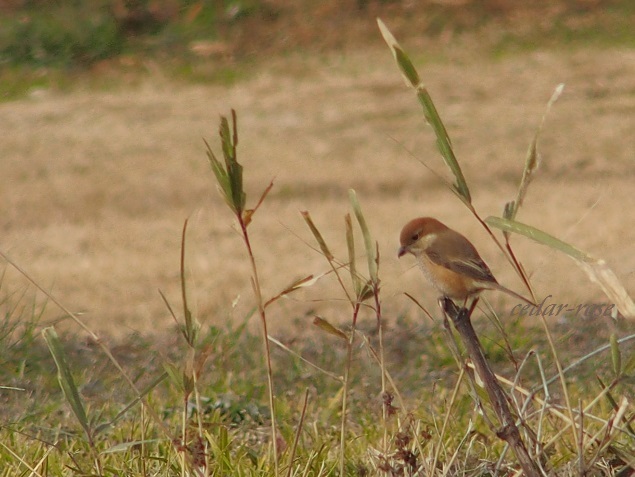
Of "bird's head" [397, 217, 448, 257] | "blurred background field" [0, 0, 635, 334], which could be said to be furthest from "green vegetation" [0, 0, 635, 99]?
"bird's head" [397, 217, 448, 257]

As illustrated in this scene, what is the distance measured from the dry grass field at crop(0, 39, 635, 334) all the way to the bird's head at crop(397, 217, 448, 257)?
154cm

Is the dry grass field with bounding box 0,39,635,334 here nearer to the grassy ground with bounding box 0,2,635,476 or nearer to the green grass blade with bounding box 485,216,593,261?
the grassy ground with bounding box 0,2,635,476

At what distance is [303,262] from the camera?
15.7ft

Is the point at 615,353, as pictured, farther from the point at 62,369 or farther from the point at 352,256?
the point at 62,369

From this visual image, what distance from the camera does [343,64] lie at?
7.75m

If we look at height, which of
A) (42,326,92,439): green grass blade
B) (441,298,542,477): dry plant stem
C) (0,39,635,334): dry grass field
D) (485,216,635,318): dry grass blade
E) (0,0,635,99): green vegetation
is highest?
(485,216,635,318): dry grass blade

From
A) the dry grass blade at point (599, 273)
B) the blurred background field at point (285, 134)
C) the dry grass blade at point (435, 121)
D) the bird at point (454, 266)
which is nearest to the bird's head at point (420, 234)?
the bird at point (454, 266)

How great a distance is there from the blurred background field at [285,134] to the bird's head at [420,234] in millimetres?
1467

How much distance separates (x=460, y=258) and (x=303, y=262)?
9.11 ft

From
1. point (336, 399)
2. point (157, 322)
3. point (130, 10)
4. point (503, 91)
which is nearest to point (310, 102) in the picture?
point (503, 91)

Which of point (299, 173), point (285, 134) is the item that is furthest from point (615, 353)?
point (285, 134)

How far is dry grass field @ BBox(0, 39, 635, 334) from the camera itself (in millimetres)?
4535

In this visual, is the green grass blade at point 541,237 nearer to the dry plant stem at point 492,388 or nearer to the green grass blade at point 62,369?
the dry plant stem at point 492,388

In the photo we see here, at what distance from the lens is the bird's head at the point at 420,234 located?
2.17m
